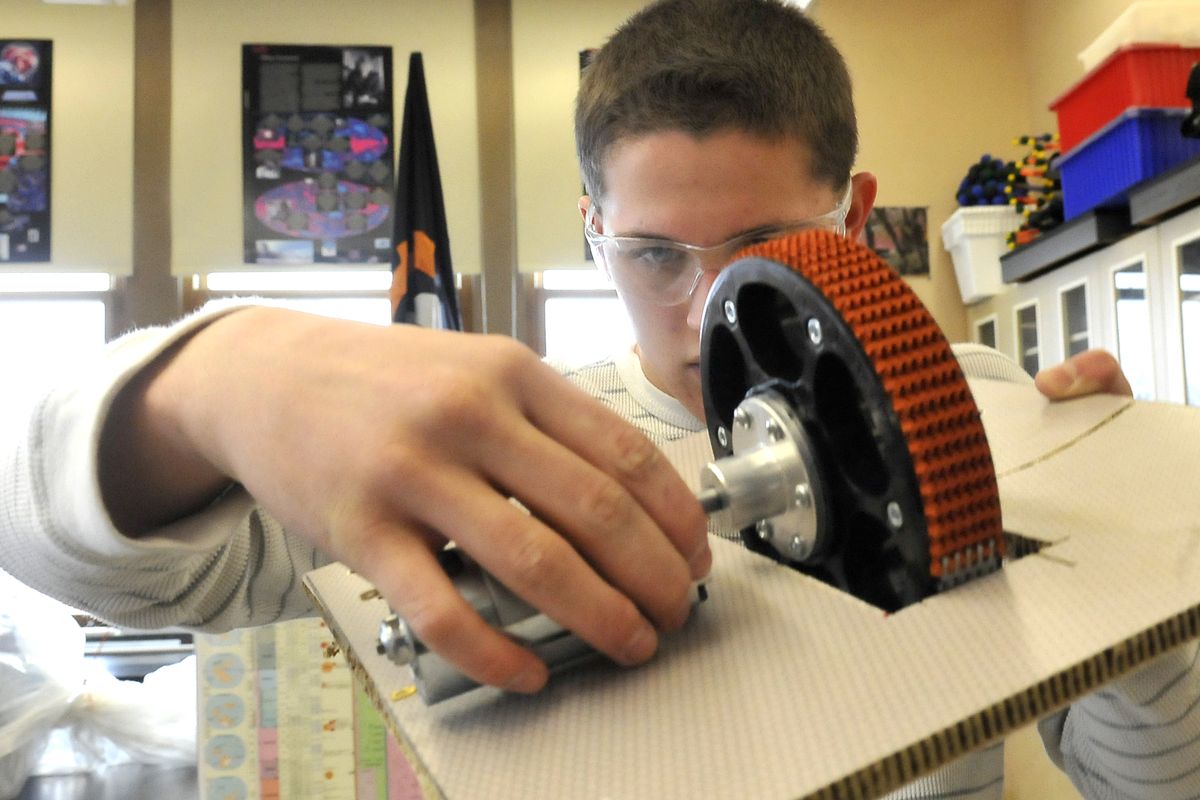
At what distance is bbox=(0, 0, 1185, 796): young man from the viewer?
305 mm

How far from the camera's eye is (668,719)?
284 mm

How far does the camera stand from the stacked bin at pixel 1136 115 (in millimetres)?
1952

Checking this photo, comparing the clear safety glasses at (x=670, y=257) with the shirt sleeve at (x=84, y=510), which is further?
the clear safety glasses at (x=670, y=257)

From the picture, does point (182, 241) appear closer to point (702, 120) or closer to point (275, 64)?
point (275, 64)

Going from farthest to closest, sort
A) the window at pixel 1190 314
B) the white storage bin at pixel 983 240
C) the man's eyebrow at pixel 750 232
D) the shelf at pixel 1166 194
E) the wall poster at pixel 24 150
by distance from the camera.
Result: the wall poster at pixel 24 150
the white storage bin at pixel 983 240
the window at pixel 1190 314
the shelf at pixel 1166 194
the man's eyebrow at pixel 750 232

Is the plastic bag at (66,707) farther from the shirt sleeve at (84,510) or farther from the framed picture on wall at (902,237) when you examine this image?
the framed picture on wall at (902,237)

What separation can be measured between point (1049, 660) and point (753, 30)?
2.63ft

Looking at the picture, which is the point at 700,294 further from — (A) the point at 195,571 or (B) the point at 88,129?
(B) the point at 88,129

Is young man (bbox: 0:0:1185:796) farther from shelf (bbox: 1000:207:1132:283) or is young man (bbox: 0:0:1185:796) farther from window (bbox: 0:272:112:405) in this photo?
window (bbox: 0:272:112:405)

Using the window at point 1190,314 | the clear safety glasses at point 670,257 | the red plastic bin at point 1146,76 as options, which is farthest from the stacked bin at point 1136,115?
the clear safety glasses at point 670,257

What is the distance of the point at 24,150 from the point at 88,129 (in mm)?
241

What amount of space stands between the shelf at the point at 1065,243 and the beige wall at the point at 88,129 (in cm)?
305

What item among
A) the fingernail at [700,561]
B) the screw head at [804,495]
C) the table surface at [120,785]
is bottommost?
the table surface at [120,785]

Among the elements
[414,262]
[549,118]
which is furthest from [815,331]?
[549,118]
